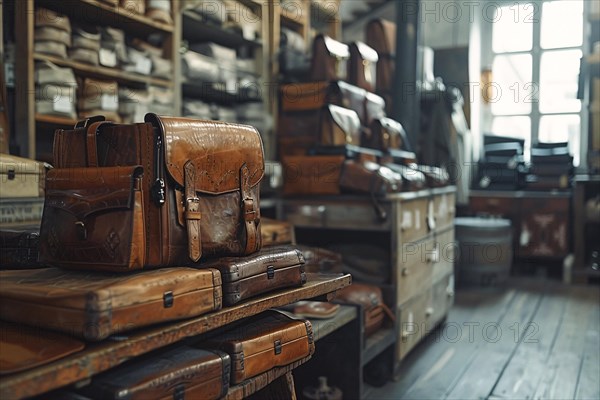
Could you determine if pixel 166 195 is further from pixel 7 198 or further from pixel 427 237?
pixel 427 237

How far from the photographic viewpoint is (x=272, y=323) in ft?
5.63

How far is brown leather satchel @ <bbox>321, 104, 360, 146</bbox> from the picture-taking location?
3352mm

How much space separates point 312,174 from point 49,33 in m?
1.44

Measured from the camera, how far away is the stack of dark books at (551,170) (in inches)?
245

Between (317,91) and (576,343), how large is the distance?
2197 millimetres

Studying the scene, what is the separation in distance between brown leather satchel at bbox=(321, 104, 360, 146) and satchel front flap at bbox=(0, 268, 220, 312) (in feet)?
6.63

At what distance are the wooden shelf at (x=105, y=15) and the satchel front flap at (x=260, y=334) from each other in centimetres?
182

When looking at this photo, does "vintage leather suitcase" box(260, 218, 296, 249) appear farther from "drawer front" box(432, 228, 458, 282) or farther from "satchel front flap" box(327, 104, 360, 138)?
"drawer front" box(432, 228, 458, 282)

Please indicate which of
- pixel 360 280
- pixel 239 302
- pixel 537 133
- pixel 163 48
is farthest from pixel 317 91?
pixel 537 133

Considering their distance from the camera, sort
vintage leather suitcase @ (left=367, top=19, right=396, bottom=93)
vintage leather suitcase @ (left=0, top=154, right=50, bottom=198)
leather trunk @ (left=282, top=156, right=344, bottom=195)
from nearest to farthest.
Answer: vintage leather suitcase @ (left=0, top=154, right=50, bottom=198)
leather trunk @ (left=282, top=156, right=344, bottom=195)
vintage leather suitcase @ (left=367, top=19, right=396, bottom=93)

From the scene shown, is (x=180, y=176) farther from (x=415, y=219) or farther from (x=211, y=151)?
(x=415, y=219)

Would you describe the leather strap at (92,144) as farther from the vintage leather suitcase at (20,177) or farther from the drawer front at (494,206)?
the drawer front at (494,206)

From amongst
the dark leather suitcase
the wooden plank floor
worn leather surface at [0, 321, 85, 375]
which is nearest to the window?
the wooden plank floor

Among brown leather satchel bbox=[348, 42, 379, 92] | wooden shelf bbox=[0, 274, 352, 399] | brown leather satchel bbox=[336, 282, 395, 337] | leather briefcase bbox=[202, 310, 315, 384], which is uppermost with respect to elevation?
brown leather satchel bbox=[348, 42, 379, 92]
